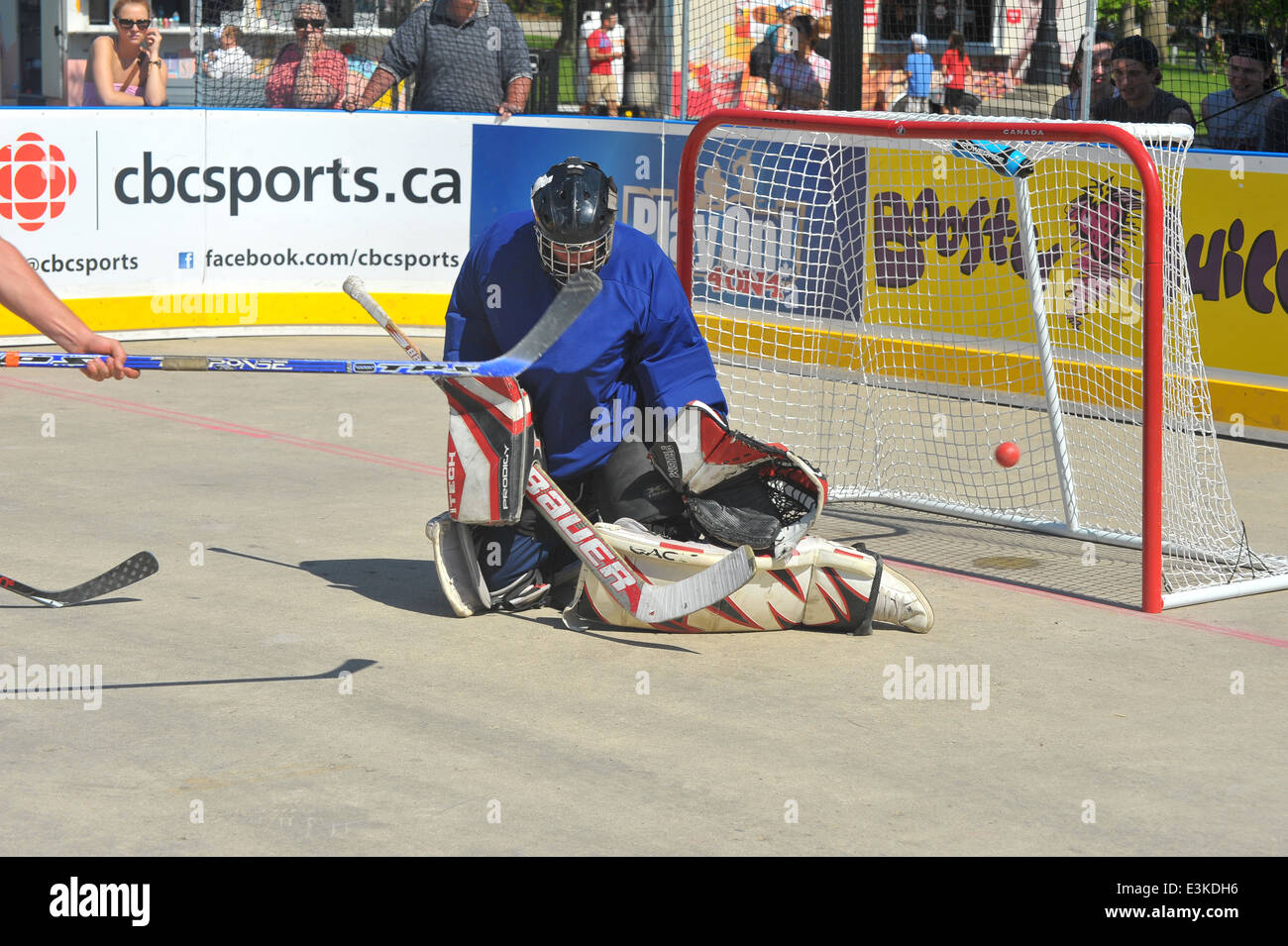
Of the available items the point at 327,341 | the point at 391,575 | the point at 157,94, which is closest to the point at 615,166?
the point at 327,341

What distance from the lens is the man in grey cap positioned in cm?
891

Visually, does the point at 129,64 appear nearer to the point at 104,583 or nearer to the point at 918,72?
the point at 918,72

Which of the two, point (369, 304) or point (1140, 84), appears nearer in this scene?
point (369, 304)

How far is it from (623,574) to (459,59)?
705 centimetres

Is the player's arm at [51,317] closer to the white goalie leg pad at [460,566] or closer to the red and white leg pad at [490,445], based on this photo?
the red and white leg pad at [490,445]

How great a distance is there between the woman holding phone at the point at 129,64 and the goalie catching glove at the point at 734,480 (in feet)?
23.8

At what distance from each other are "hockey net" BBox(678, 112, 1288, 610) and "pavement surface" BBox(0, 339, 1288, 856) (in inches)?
23.6

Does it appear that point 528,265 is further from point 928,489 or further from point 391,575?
point 928,489

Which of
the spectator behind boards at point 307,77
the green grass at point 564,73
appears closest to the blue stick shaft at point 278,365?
the spectator behind boards at point 307,77

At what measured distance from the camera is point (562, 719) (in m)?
4.36

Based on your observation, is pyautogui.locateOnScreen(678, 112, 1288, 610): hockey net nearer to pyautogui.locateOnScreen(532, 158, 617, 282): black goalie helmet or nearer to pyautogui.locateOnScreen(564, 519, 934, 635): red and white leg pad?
pyautogui.locateOnScreen(564, 519, 934, 635): red and white leg pad

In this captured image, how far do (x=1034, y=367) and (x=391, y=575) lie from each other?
4190mm
